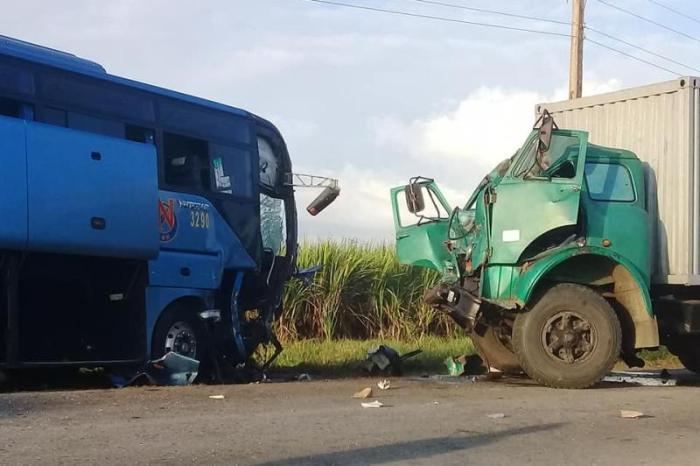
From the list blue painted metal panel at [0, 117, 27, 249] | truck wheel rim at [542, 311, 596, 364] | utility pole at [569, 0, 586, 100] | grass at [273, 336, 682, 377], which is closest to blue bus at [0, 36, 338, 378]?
blue painted metal panel at [0, 117, 27, 249]

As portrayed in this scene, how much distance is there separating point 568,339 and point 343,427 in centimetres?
394

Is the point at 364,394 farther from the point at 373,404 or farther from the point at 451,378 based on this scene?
the point at 451,378

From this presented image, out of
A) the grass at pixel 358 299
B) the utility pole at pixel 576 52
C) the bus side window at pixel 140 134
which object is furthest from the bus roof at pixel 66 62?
the utility pole at pixel 576 52

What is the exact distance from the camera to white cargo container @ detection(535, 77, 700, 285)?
1159 centimetres

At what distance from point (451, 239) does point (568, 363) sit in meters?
2.07

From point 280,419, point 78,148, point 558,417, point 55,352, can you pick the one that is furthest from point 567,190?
point 55,352

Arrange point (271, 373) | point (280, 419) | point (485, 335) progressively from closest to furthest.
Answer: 1. point (280, 419)
2. point (485, 335)
3. point (271, 373)

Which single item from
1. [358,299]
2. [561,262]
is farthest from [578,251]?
[358,299]

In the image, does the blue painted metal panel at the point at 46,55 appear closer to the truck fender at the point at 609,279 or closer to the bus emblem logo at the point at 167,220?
the bus emblem logo at the point at 167,220

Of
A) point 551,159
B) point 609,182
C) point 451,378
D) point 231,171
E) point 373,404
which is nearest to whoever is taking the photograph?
point 373,404

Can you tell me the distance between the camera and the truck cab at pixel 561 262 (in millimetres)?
11039

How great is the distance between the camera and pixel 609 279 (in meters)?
11.5

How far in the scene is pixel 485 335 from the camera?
12.4 m

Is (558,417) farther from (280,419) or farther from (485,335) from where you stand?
(485,335)
